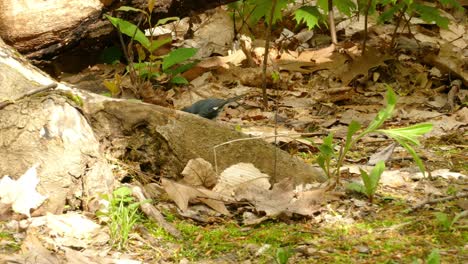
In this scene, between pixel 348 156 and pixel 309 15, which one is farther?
pixel 309 15

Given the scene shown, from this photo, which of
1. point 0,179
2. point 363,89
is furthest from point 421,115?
point 0,179

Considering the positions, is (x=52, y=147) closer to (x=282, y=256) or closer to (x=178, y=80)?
(x=282, y=256)

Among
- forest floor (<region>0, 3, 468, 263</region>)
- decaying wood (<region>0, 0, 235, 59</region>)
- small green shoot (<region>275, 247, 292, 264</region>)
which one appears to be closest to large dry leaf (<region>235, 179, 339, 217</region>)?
forest floor (<region>0, 3, 468, 263</region>)

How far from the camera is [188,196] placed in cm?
254

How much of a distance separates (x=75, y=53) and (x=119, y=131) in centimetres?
169

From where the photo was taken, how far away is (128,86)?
4406mm

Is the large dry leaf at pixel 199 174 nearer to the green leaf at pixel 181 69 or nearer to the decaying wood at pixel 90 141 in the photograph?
the decaying wood at pixel 90 141

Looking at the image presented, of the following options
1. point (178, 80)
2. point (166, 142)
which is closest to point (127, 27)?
point (178, 80)

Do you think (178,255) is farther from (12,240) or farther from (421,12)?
(421,12)

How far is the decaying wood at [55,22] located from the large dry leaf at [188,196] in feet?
5.90

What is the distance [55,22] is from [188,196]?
75.2 inches

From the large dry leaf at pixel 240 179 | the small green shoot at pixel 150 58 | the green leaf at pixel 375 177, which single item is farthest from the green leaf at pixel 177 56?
the green leaf at pixel 375 177

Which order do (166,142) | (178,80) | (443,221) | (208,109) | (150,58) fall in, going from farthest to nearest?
(178,80)
(150,58)
(208,109)
(166,142)
(443,221)

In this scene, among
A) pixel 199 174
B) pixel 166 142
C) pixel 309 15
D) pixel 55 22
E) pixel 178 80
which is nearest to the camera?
pixel 199 174
